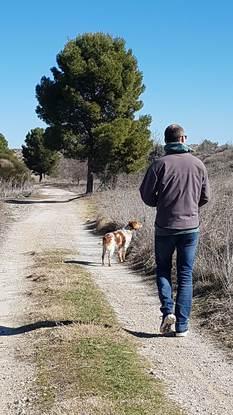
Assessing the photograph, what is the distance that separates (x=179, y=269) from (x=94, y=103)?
33677 millimetres

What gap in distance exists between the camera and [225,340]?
23.0 feet

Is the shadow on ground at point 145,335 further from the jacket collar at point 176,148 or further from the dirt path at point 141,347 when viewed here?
the jacket collar at point 176,148

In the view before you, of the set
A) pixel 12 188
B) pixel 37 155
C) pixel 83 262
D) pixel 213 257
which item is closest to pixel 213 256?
pixel 213 257

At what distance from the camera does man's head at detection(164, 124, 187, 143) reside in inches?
271

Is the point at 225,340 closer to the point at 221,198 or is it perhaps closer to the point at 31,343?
the point at 31,343

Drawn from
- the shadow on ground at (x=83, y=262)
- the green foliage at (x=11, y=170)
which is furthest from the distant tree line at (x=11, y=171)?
the shadow on ground at (x=83, y=262)

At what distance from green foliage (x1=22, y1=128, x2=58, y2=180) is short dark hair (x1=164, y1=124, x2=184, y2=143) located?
229ft

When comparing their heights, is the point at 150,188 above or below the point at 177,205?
above

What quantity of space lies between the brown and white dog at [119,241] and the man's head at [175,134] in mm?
6278

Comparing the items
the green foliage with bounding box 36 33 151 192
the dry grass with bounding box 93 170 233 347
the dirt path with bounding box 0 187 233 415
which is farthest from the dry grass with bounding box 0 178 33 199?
the dirt path with bounding box 0 187 233 415

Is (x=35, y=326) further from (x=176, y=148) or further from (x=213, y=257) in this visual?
(x=213, y=257)

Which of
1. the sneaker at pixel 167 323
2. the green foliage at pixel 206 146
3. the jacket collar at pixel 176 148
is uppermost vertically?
the green foliage at pixel 206 146

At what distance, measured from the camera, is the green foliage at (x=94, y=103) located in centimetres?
3934

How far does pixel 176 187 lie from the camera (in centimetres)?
687
